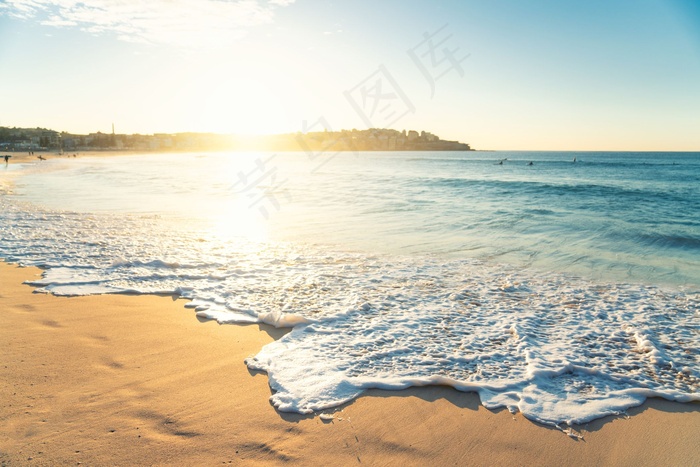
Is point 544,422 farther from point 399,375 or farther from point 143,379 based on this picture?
point 143,379

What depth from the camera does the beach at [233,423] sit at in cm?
256

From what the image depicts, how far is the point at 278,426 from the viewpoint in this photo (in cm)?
282

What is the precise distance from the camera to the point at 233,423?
2840 millimetres

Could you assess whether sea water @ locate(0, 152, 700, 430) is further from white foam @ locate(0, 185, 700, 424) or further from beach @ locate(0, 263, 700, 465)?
beach @ locate(0, 263, 700, 465)

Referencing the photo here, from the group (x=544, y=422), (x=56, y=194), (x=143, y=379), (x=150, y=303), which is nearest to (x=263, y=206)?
(x=56, y=194)

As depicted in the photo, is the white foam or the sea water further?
the sea water

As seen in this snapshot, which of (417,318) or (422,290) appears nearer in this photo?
(417,318)

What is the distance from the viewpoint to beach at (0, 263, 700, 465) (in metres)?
2.56

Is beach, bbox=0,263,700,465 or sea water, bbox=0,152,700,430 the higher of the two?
sea water, bbox=0,152,700,430

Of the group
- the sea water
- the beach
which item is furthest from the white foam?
the beach

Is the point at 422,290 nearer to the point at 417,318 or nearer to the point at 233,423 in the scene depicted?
the point at 417,318

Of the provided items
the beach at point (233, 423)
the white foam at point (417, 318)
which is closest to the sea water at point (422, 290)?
the white foam at point (417, 318)

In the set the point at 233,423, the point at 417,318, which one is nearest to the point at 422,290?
the point at 417,318

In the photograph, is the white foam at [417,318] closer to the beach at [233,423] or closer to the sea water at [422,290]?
the sea water at [422,290]
